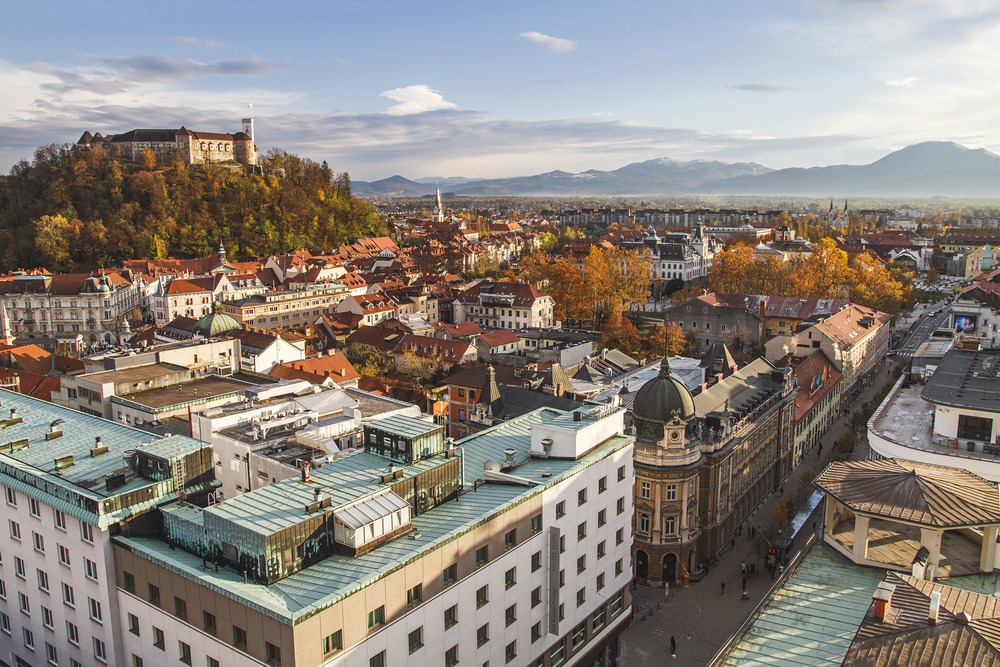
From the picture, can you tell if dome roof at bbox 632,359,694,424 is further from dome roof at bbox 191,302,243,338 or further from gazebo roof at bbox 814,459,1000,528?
dome roof at bbox 191,302,243,338

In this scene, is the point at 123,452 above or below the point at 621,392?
above

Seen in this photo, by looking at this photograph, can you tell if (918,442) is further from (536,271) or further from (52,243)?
(52,243)

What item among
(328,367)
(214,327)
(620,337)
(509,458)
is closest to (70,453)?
(509,458)

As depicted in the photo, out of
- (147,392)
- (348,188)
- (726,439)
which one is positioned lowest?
(726,439)

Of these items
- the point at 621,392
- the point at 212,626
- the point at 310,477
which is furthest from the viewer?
the point at 621,392

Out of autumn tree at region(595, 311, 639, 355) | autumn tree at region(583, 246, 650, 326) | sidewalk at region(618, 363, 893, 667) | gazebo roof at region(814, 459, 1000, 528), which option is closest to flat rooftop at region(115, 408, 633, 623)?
gazebo roof at region(814, 459, 1000, 528)

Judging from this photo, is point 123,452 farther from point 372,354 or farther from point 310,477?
point 372,354

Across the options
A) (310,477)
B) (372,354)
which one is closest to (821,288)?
(372,354)
